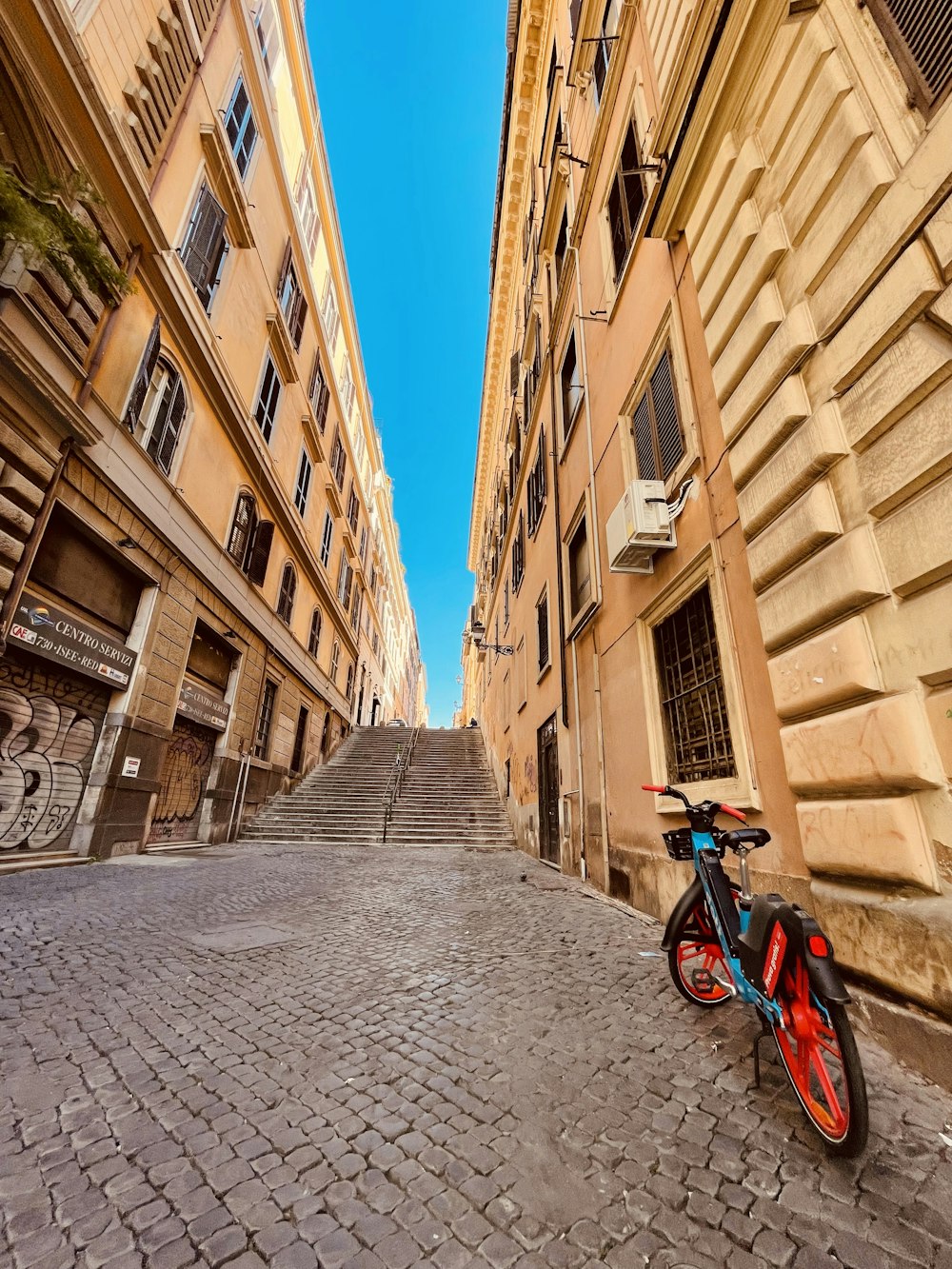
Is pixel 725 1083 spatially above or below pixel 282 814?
below

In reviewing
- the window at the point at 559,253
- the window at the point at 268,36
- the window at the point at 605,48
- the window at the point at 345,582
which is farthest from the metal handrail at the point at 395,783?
the window at the point at 268,36

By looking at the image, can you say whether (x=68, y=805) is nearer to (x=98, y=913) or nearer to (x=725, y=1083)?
(x=98, y=913)

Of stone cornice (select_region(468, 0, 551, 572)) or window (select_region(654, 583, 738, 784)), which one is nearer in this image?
window (select_region(654, 583, 738, 784))

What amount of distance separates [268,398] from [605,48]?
9.78 m

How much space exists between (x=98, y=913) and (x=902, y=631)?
630 centimetres

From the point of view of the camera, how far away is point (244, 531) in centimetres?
1243

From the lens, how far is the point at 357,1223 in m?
1.55

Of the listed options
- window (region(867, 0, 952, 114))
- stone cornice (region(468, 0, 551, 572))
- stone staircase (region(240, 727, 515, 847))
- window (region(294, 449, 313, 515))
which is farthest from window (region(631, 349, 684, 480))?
stone cornice (region(468, 0, 551, 572))

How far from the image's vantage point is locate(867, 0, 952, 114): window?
9.62 ft

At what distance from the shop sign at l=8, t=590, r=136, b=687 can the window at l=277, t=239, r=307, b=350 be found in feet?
34.0

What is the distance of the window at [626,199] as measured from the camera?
23.6ft

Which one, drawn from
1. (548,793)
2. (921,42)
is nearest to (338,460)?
(548,793)

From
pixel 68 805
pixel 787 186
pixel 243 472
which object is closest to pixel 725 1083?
pixel 787 186

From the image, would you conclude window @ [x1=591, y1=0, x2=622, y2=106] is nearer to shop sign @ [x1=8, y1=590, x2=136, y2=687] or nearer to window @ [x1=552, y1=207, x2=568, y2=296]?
window @ [x1=552, y1=207, x2=568, y2=296]
